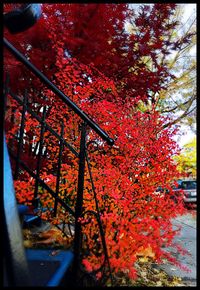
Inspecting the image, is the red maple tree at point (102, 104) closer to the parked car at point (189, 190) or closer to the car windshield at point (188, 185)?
the parked car at point (189, 190)

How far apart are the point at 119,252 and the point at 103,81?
3966 millimetres

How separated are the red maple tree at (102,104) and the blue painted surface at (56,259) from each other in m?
1.38

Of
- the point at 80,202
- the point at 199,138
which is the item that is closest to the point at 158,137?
the point at 199,138

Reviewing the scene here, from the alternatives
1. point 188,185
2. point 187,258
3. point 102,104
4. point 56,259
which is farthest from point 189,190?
point 56,259

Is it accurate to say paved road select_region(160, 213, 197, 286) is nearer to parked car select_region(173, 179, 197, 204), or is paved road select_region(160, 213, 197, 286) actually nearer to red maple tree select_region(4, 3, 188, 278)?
red maple tree select_region(4, 3, 188, 278)

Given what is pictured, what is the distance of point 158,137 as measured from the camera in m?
6.64

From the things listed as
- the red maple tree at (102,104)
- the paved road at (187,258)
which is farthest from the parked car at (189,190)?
the red maple tree at (102,104)

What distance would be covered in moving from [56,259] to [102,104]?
414 cm

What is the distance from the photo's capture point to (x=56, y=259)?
9.23 ft

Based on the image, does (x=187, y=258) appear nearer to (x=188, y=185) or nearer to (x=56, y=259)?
(x=56, y=259)

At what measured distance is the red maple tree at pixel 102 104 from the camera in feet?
16.4

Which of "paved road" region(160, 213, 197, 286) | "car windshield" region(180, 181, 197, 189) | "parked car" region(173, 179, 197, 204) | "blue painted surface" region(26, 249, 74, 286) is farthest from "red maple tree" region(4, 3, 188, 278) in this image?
"car windshield" region(180, 181, 197, 189)

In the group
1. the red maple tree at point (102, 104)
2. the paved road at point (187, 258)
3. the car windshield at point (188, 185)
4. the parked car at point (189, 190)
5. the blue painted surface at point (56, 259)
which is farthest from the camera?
the car windshield at point (188, 185)

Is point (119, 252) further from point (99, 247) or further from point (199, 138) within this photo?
point (199, 138)
